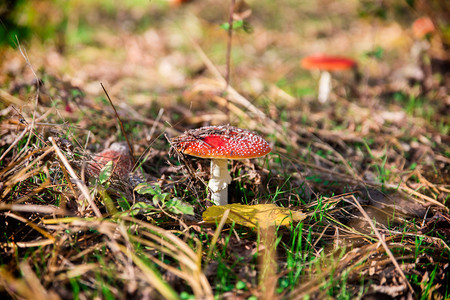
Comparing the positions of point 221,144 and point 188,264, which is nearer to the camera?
point 188,264

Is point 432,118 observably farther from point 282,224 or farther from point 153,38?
point 153,38

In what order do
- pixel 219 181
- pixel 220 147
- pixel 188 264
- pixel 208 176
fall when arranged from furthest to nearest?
pixel 208 176, pixel 219 181, pixel 220 147, pixel 188 264

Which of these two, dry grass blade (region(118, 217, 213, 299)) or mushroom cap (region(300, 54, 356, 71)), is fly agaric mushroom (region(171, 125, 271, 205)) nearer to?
dry grass blade (region(118, 217, 213, 299))

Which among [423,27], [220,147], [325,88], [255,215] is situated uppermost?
[423,27]

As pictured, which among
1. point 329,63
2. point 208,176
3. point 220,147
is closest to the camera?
point 220,147

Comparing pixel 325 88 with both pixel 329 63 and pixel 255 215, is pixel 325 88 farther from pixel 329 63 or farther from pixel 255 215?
pixel 255 215

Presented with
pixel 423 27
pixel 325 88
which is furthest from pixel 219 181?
pixel 423 27

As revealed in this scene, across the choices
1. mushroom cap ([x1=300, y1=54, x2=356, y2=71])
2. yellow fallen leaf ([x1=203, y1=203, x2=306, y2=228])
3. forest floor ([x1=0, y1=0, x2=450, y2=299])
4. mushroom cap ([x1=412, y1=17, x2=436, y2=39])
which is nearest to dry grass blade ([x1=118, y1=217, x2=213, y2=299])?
forest floor ([x1=0, y1=0, x2=450, y2=299])

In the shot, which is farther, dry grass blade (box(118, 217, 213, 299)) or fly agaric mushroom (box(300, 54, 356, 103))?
fly agaric mushroom (box(300, 54, 356, 103))
